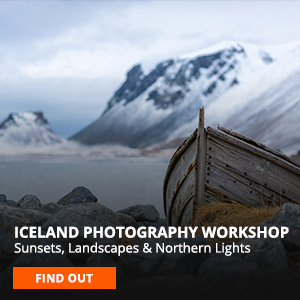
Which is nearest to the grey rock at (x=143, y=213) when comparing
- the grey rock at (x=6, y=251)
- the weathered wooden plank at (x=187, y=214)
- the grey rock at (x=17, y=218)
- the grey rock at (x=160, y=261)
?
the weathered wooden plank at (x=187, y=214)

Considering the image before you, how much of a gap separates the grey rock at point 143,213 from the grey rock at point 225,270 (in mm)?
6164

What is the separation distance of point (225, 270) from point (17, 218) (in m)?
3.87

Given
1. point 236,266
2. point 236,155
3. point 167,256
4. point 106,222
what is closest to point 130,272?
point 167,256

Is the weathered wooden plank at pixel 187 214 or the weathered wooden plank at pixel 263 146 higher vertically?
the weathered wooden plank at pixel 263 146

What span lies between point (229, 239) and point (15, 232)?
3.99 m

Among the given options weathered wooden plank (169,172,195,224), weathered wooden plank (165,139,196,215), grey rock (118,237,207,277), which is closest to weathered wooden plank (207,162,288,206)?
weathered wooden plank (169,172,195,224)

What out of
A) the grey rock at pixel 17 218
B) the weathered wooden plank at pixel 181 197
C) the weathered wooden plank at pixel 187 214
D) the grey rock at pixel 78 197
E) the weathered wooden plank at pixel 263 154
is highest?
the grey rock at pixel 78 197

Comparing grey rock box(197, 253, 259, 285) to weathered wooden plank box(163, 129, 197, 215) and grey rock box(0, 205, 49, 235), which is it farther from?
weathered wooden plank box(163, 129, 197, 215)

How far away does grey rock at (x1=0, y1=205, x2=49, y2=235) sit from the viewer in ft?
26.0

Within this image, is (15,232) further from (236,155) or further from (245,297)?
(236,155)

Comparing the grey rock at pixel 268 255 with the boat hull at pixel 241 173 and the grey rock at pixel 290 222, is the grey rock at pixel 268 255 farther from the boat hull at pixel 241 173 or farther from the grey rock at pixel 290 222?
the boat hull at pixel 241 173

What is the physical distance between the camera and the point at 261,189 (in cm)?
1011

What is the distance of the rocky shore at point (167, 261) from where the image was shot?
22.2 ft

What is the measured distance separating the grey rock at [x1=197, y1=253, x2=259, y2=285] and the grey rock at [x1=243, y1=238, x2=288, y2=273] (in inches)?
19.4
